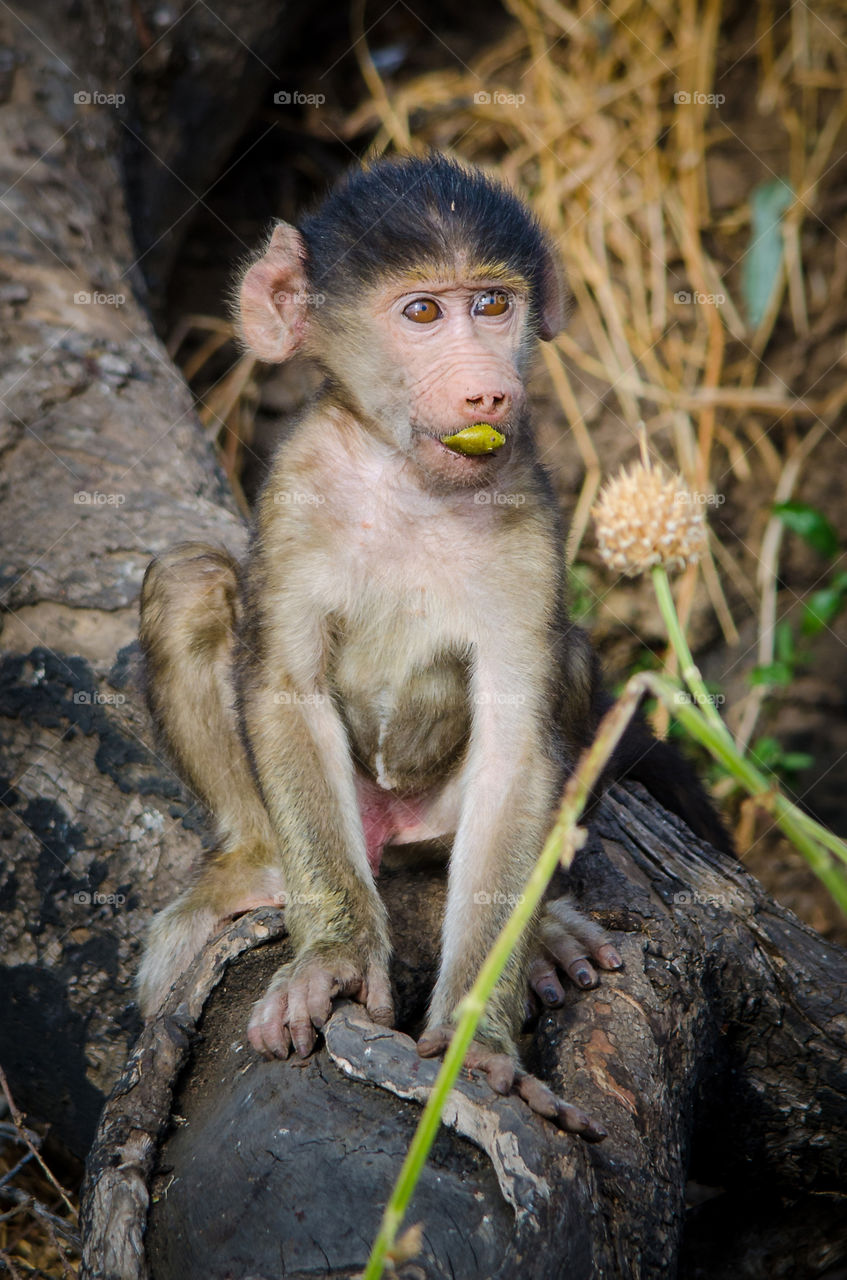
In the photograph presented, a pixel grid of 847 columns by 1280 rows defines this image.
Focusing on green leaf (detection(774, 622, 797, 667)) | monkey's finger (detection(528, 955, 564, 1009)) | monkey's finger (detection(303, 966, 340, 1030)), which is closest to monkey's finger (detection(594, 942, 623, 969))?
monkey's finger (detection(528, 955, 564, 1009))

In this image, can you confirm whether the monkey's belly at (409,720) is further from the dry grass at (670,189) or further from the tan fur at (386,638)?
the dry grass at (670,189)

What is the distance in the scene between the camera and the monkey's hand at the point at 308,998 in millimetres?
2465

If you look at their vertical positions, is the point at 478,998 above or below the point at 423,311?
below

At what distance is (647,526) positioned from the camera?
2193mm

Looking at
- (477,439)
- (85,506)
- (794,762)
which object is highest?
(477,439)

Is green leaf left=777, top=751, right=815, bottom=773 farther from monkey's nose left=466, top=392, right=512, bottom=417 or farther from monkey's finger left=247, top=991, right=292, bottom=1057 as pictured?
monkey's finger left=247, top=991, right=292, bottom=1057

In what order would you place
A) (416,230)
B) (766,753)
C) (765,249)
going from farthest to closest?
(765,249)
(766,753)
(416,230)

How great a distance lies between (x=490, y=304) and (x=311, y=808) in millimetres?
1342

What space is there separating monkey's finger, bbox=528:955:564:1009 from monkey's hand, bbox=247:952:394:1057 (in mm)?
354

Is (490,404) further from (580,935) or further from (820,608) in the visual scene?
(820,608)

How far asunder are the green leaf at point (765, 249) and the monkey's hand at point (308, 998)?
14.5ft

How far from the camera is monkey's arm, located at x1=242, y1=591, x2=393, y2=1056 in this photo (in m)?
2.74

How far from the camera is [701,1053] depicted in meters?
2.80

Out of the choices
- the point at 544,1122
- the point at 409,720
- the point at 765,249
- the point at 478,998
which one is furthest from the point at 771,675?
the point at 478,998
